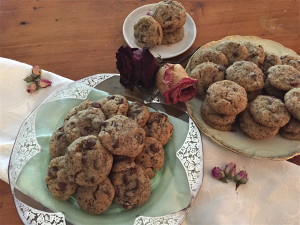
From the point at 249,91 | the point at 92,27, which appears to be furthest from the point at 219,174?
the point at 92,27

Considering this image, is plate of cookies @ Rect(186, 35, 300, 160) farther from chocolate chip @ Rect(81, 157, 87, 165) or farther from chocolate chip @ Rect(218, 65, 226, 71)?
chocolate chip @ Rect(81, 157, 87, 165)

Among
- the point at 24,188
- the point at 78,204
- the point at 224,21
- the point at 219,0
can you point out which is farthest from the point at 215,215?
the point at 219,0

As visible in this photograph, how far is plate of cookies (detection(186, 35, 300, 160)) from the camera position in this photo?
92 cm

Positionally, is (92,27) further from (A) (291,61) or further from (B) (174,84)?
(A) (291,61)

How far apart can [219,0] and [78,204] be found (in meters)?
1.16

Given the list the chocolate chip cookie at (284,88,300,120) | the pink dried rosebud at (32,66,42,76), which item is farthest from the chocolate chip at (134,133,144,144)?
the pink dried rosebud at (32,66,42,76)

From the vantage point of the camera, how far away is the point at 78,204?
2.66ft

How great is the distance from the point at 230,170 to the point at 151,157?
0.86 ft

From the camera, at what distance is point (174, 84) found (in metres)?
0.98

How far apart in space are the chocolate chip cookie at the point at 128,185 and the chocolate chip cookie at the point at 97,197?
0.02 m

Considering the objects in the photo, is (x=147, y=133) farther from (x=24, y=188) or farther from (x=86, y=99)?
(x=24, y=188)

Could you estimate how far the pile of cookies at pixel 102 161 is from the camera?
76 cm

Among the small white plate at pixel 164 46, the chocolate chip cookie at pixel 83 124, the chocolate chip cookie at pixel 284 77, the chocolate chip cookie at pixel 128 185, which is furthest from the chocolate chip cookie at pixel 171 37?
the chocolate chip cookie at pixel 128 185

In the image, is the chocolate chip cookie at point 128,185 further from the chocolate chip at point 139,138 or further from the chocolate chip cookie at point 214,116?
the chocolate chip cookie at point 214,116
